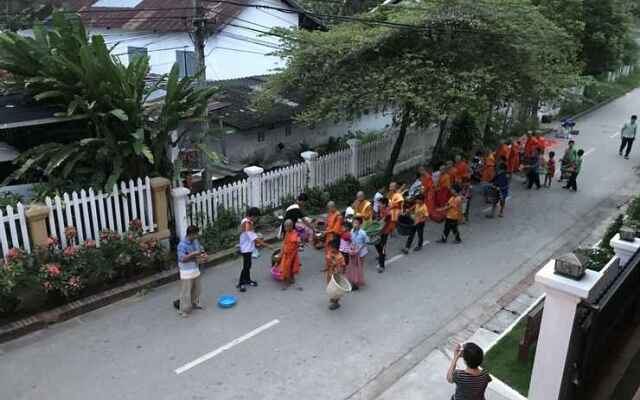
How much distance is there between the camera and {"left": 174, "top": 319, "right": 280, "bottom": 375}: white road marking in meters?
7.00

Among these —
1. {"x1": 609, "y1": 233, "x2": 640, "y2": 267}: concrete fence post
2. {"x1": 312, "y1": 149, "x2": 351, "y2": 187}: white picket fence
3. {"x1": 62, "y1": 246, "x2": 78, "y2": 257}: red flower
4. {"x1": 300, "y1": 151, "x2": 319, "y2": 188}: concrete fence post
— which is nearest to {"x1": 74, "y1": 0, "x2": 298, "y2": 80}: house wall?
{"x1": 312, "y1": 149, "x2": 351, "y2": 187}: white picket fence

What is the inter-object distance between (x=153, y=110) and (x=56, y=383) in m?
4.64

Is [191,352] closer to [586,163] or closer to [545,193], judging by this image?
[545,193]

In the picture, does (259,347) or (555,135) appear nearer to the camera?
(259,347)

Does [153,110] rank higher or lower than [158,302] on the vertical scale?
higher

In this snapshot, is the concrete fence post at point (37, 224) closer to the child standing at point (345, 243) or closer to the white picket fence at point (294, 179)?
the white picket fence at point (294, 179)

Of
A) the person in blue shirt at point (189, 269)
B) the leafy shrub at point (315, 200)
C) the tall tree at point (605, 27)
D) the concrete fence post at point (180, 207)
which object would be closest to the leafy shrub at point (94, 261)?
the concrete fence post at point (180, 207)

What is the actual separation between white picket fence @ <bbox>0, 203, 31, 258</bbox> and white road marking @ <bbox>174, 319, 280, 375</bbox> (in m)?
2.95

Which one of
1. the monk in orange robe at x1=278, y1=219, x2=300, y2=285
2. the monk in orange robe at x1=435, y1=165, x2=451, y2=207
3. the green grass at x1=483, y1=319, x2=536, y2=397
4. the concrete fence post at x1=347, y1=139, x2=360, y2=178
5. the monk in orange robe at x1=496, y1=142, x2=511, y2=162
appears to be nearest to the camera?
the green grass at x1=483, y1=319, x2=536, y2=397

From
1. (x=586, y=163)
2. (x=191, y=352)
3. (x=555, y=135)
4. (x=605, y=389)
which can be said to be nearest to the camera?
(x=605, y=389)

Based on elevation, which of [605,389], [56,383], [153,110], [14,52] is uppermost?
[14,52]

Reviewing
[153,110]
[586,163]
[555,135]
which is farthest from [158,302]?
[555,135]

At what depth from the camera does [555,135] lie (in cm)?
2117

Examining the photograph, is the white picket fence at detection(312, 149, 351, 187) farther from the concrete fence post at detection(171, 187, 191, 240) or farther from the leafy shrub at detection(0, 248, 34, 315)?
the leafy shrub at detection(0, 248, 34, 315)
